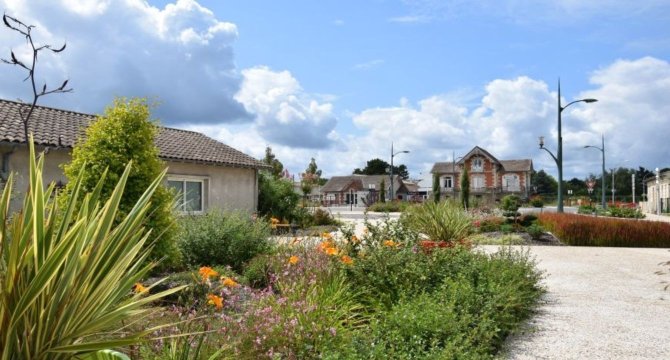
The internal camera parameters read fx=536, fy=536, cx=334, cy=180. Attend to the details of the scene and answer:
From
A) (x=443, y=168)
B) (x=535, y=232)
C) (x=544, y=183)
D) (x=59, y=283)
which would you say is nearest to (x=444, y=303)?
(x=59, y=283)

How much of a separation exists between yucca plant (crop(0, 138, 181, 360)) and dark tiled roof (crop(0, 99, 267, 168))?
33.4ft

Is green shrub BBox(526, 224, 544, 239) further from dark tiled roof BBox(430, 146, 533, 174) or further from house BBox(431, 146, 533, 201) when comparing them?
dark tiled roof BBox(430, 146, 533, 174)

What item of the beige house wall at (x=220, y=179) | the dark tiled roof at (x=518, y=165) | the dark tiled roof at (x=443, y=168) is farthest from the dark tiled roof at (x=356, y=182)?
the beige house wall at (x=220, y=179)

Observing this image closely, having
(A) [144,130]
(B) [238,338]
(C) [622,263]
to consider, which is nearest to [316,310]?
(B) [238,338]

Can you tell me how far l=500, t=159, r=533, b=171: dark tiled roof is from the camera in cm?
7112

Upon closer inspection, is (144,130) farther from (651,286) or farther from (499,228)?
(499,228)

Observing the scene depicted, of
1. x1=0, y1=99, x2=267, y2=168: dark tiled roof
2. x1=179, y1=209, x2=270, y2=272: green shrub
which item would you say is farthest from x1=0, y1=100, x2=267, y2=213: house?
x1=179, y1=209, x2=270, y2=272: green shrub

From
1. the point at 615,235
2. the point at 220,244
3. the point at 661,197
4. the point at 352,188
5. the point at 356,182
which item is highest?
the point at 356,182

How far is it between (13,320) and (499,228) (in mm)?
18526

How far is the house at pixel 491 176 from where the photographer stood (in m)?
69.7

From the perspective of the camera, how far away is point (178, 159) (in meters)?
17.0

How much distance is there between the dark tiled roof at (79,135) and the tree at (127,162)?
161 inches

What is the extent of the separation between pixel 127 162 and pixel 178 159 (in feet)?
30.7

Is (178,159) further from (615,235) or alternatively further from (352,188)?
(352,188)
